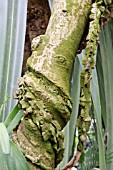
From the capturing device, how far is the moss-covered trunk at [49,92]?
1.00ft

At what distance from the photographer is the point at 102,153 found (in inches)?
16.1

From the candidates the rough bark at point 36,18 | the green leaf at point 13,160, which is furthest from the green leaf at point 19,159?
the rough bark at point 36,18

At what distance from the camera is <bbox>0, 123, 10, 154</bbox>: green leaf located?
29cm

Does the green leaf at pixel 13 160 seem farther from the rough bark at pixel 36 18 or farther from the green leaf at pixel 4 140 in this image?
the rough bark at pixel 36 18

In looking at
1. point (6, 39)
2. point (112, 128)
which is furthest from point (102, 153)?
point (6, 39)

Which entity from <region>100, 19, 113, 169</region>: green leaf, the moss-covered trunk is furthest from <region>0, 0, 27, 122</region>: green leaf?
<region>100, 19, 113, 169</region>: green leaf

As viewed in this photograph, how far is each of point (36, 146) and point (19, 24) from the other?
19cm

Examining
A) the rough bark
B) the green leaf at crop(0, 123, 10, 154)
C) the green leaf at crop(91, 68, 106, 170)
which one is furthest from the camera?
the rough bark

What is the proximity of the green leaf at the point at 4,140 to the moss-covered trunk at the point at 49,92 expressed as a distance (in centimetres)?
1

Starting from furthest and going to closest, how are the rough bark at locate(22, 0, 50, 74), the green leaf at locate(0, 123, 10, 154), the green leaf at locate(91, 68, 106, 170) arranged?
the rough bark at locate(22, 0, 50, 74) → the green leaf at locate(91, 68, 106, 170) → the green leaf at locate(0, 123, 10, 154)

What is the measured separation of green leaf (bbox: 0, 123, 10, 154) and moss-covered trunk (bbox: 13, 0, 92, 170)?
0.04 ft

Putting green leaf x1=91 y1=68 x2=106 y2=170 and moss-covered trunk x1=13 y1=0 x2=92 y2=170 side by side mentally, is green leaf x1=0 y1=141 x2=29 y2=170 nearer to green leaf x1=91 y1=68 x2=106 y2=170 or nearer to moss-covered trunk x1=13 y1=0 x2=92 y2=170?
moss-covered trunk x1=13 y1=0 x2=92 y2=170

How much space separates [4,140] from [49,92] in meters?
0.06

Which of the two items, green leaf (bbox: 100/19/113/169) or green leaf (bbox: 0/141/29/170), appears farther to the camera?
green leaf (bbox: 100/19/113/169)
